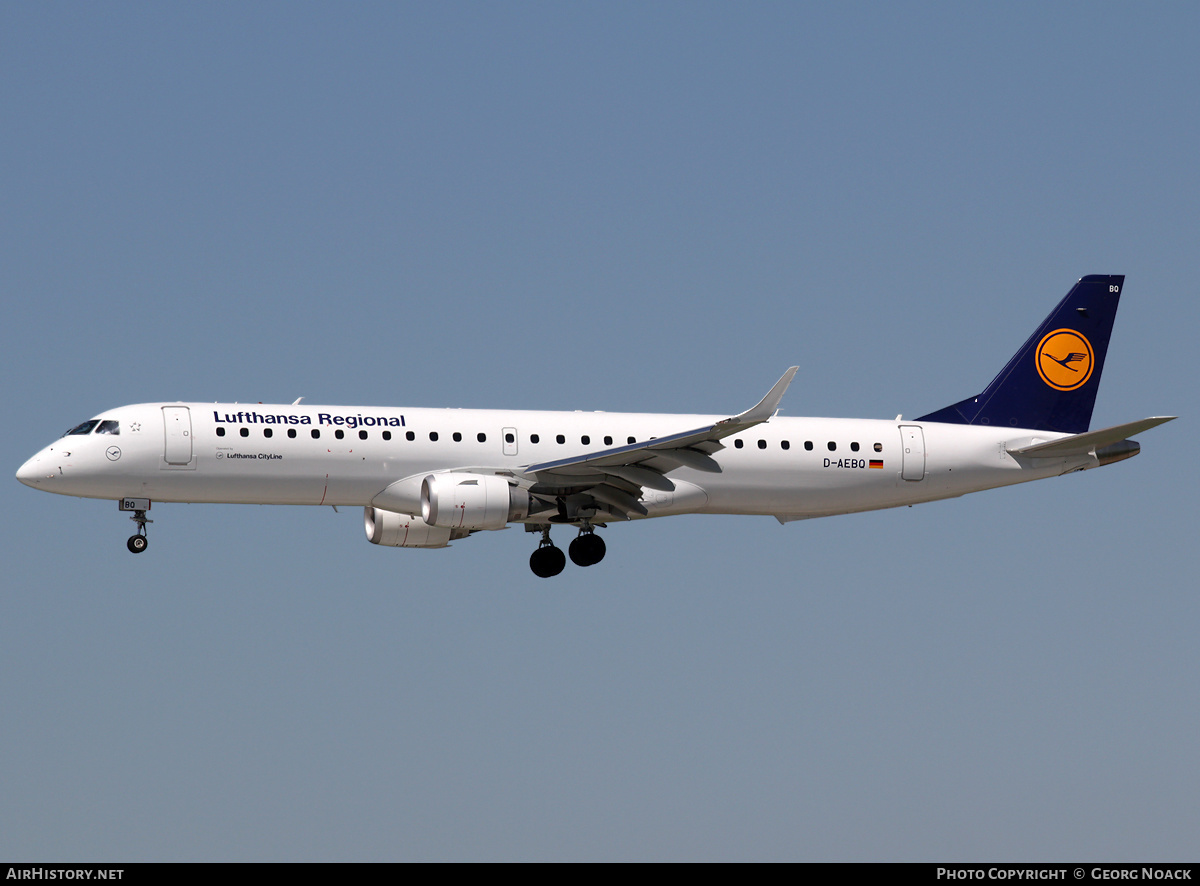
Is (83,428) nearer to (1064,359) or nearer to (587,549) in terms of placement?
(587,549)

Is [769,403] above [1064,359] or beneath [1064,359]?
beneath

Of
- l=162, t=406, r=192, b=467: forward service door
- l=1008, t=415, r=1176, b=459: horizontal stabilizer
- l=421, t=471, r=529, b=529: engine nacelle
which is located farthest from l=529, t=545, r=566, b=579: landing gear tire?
l=1008, t=415, r=1176, b=459: horizontal stabilizer

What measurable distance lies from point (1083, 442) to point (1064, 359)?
4.23 meters

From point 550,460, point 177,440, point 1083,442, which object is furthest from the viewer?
point 1083,442

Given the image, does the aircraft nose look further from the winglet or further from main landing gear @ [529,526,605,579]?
the winglet

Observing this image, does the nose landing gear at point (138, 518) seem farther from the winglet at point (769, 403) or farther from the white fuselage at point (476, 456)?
the winglet at point (769, 403)

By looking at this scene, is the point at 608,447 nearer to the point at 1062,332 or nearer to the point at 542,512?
the point at 542,512

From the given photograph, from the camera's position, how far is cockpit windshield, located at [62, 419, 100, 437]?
131 ft

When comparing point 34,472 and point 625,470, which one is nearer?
point 34,472

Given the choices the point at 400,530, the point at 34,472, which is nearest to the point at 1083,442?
the point at 400,530

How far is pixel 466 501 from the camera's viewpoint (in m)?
39.2

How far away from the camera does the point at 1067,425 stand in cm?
4722

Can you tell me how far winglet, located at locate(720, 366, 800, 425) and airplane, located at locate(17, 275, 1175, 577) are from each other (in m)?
0.04

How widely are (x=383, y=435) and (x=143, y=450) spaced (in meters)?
5.59
